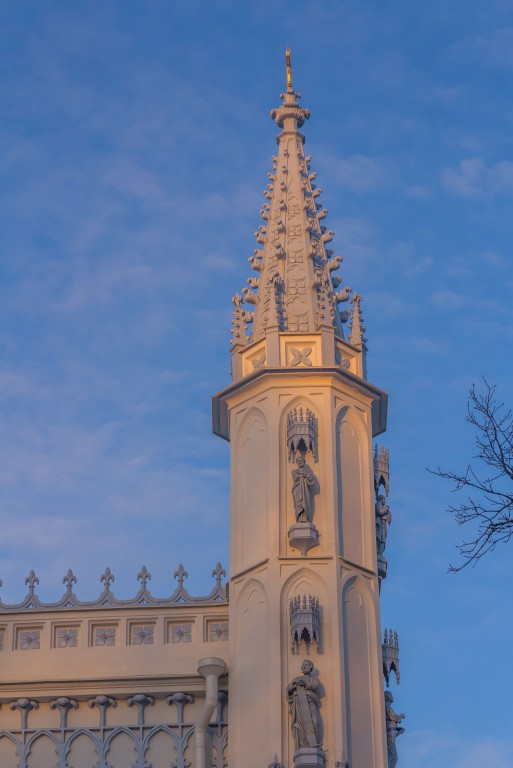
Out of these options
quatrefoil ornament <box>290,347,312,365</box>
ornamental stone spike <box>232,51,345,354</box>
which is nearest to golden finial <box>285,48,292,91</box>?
ornamental stone spike <box>232,51,345,354</box>

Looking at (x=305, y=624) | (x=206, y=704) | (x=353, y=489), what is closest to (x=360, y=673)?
(x=305, y=624)

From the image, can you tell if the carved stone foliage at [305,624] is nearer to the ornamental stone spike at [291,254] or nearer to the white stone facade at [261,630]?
the white stone facade at [261,630]

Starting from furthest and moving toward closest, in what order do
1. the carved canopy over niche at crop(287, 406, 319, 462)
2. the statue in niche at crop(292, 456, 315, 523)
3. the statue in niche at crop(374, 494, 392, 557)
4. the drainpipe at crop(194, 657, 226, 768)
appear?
the statue in niche at crop(374, 494, 392, 557) < the carved canopy over niche at crop(287, 406, 319, 462) < the statue in niche at crop(292, 456, 315, 523) < the drainpipe at crop(194, 657, 226, 768)

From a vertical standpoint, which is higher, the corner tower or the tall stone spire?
the tall stone spire

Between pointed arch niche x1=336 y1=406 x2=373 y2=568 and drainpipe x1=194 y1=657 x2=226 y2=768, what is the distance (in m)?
2.51

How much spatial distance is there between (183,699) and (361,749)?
2758 millimetres

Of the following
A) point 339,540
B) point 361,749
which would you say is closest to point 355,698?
point 361,749

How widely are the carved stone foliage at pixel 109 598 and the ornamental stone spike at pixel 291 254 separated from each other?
399 centimetres

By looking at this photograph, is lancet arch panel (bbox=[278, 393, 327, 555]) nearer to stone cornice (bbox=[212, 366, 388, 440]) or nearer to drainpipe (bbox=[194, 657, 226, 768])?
stone cornice (bbox=[212, 366, 388, 440])

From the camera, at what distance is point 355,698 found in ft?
78.1

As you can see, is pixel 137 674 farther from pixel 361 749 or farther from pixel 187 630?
pixel 361 749

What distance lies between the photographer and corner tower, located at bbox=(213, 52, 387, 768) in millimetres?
23562

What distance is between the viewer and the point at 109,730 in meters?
24.7

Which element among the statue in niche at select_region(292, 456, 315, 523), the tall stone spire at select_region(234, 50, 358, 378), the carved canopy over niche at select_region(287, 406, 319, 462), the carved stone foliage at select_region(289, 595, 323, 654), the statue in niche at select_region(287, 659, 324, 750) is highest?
the tall stone spire at select_region(234, 50, 358, 378)
